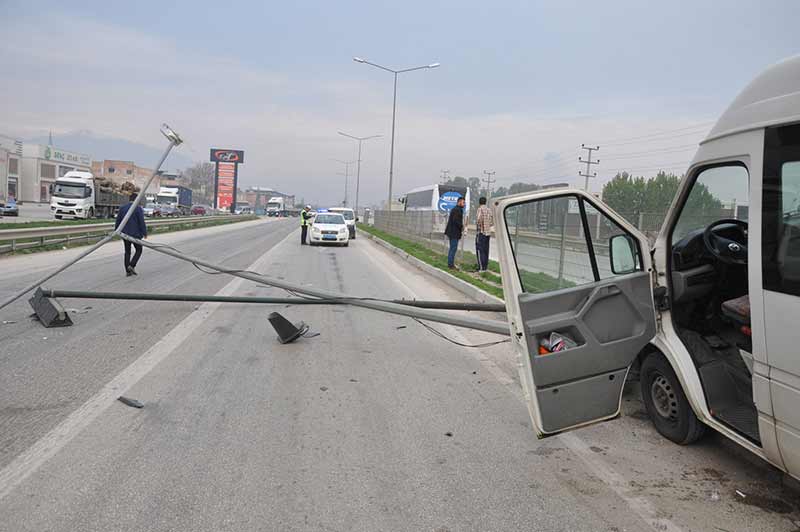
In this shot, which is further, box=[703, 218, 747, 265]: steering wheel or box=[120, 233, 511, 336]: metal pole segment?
box=[120, 233, 511, 336]: metal pole segment

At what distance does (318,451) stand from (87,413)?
1.90 m

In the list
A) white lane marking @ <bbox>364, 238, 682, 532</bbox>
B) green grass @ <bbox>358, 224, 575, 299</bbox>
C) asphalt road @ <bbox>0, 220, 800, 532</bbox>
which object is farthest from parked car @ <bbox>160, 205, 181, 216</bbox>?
white lane marking @ <bbox>364, 238, 682, 532</bbox>

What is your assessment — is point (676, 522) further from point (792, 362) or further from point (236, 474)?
point (236, 474)

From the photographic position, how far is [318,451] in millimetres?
3996

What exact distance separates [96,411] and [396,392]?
246 centimetres

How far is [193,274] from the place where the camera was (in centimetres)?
1341

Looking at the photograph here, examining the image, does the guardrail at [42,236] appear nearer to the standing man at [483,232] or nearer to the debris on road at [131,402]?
the standing man at [483,232]

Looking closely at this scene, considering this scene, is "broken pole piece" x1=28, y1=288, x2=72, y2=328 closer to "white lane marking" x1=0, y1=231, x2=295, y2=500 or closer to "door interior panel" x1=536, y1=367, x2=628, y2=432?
"white lane marking" x1=0, y1=231, x2=295, y2=500

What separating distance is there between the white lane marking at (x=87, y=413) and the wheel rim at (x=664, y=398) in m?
4.25

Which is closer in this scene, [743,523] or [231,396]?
[743,523]

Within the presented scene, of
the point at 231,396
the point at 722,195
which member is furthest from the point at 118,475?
the point at 722,195

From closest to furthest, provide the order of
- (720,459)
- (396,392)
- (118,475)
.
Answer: (118,475) < (720,459) < (396,392)

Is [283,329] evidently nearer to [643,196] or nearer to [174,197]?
[643,196]

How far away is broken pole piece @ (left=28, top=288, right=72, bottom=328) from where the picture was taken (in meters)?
7.36
